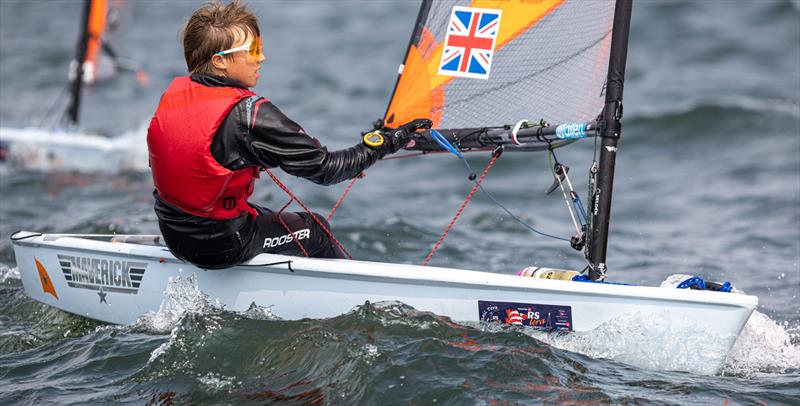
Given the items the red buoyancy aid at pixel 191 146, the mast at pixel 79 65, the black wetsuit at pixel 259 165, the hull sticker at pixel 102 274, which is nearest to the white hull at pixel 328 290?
the hull sticker at pixel 102 274

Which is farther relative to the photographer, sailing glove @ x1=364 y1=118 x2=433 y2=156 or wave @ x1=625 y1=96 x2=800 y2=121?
wave @ x1=625 y1=96 x2=800 y2=121

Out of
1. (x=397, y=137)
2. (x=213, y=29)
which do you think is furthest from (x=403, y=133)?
(x=213, y=29)

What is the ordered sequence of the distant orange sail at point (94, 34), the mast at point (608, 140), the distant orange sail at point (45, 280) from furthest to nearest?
the distant orange sail at point (94, 34)
the distant orange sail at point (45, 280)
the mast at point (608, 140)

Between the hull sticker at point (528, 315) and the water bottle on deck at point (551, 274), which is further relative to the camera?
the water bottle on deck at point (551, 274)

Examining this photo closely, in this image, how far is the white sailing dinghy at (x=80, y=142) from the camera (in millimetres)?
7770

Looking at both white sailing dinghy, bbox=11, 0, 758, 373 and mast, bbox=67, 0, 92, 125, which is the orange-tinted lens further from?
mast, bbox=67, 0, 92, 125

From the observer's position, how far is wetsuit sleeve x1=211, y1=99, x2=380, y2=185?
311 cm

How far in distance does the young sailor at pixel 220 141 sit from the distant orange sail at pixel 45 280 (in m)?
0.99


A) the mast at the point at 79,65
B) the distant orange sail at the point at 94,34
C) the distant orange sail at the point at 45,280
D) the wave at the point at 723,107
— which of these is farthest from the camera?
the wave at the point at 723,107

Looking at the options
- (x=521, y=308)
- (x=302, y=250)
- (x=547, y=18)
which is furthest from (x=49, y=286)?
(x=547, y=18)

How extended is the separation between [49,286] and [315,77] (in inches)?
349

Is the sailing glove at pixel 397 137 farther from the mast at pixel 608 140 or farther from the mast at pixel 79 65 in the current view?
the mast at pixel 79 65

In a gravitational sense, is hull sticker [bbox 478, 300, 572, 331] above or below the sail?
below

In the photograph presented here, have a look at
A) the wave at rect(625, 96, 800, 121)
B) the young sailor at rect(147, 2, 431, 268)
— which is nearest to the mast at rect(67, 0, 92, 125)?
the young sailor at rect(147, 2, 431, 268)
